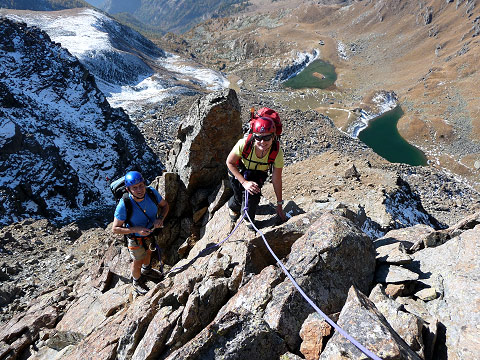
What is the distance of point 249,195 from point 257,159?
1143mm

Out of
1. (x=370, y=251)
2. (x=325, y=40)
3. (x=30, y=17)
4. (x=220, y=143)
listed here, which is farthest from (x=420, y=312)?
(x=325, y=40)

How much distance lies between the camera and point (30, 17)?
9000 centimetres

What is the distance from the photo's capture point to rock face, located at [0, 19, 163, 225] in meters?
25.3

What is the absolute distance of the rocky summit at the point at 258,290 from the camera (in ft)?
14.5

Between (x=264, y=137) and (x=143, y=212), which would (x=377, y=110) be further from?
(x=143, y=212)

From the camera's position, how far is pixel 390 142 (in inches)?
2532

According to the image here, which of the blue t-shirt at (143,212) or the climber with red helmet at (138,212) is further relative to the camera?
the blue t-shirt at (143,212)

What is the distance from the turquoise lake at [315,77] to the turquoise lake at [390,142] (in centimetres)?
2924

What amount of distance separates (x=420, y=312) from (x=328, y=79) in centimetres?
11072

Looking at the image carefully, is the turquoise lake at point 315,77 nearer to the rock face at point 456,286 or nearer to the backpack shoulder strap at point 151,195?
the backpack shoulder strap at point 151,195

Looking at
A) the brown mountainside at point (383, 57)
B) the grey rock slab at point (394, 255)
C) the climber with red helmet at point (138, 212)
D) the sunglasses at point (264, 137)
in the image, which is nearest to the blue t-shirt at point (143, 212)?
the climber with red helmet at point (138, 212)

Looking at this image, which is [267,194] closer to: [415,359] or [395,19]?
[415,359]

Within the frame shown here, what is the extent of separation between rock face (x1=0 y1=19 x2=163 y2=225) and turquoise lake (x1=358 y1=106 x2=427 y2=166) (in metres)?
48.7

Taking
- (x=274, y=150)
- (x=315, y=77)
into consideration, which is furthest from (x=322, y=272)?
(x=315, y=77)
